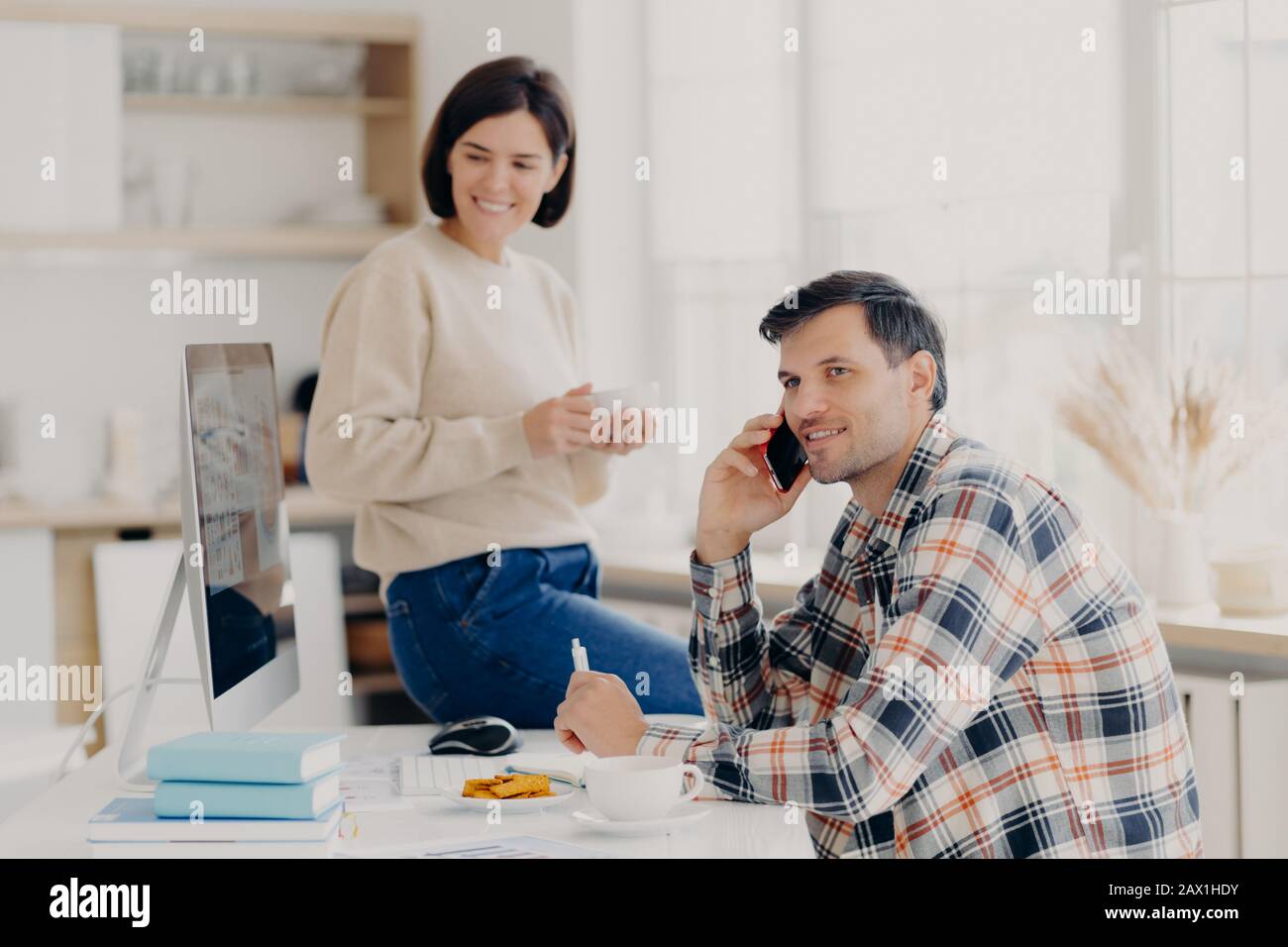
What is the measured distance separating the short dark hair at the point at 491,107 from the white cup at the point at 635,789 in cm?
107

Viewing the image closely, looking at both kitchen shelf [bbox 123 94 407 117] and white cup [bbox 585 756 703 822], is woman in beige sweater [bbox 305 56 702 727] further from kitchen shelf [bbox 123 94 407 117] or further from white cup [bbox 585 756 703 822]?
kitchen shelf [bbox 123 94 407 117]

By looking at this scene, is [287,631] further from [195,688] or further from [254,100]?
[254,100]

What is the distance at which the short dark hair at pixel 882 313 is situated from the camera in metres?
1.48

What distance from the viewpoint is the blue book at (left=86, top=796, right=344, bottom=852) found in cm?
123

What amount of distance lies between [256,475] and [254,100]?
92.4 inches

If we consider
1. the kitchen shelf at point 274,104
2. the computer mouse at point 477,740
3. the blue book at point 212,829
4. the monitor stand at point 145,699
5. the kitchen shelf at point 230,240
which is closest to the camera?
the blue book at point 212,829

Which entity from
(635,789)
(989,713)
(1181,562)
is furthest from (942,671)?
(1181,562)

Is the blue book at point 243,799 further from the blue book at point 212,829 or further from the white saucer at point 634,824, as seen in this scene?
the white saucer at point 634,824

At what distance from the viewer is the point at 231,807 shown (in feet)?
4.10

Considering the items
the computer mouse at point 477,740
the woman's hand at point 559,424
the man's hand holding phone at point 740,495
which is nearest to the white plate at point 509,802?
the computer mouse at point 477,740

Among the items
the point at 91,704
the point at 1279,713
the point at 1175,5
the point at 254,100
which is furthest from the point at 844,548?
the point at 254,100

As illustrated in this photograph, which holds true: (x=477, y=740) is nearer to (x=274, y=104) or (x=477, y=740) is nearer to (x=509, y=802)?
(x=509, y=802)

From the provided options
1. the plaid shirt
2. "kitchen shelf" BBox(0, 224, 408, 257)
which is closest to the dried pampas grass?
the plaid shirt

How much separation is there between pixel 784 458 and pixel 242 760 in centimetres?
68
